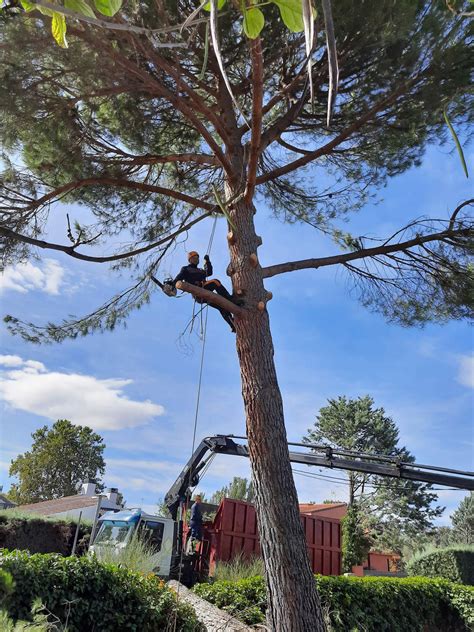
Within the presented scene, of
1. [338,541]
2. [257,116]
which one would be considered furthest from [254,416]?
[338,541]

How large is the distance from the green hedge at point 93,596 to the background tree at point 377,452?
21.6 metres

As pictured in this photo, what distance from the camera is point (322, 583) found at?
686 cm

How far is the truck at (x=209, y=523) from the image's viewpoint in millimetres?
7445

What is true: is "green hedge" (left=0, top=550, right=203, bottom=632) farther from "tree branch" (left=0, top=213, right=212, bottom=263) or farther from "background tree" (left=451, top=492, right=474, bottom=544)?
"background tree" (left=451, top=492, right=474, bottom=544)

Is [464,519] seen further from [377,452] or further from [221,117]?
[221,117]

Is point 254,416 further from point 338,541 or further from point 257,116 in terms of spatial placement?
point 338,541

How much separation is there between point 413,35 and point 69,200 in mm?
4943

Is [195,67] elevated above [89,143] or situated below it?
above

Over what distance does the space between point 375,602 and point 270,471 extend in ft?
14.9

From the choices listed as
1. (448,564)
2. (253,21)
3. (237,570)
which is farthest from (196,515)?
(253,21)

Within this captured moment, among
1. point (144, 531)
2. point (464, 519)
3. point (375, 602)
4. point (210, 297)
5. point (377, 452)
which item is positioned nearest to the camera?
point (210, 297)

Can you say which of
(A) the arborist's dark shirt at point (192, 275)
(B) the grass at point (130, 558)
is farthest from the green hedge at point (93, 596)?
(A) the arborist's dark shirt at point (192, 275)

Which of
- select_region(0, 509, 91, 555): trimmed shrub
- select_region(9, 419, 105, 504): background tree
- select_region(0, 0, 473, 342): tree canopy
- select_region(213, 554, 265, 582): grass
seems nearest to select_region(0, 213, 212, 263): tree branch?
select_region(0, 0, 473, 342): tree canopy

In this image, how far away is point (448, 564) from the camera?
39.4 feet
